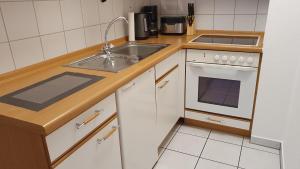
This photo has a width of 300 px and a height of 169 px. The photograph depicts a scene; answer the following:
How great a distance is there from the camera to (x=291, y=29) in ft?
5.53

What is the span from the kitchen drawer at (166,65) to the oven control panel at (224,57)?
0.15m

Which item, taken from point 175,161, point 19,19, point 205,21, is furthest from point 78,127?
point 205,21

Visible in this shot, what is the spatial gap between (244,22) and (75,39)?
63.0 inches

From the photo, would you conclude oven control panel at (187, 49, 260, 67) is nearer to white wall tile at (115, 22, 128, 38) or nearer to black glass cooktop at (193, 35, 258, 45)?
black glass cooktop at (193, 35, 258, 45)

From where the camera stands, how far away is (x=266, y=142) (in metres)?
2.05

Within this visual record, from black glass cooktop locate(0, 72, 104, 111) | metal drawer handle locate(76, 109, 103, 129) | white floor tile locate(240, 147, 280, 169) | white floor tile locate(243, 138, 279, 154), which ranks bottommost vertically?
white floor tile locate(240, 147, 280, 169)

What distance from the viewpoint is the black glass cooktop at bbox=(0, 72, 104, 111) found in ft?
3.31

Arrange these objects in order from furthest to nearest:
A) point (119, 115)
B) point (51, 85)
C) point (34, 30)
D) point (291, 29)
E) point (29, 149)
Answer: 1. point (291, 29)
2. point (34, 30)
3. point (119, 115)
4. point (51, 85)
5. point (29, 149)

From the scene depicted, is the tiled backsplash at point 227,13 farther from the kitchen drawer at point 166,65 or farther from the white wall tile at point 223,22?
the kitchen drawer at point 166,65

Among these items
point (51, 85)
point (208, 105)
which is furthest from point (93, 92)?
point (208, 105)

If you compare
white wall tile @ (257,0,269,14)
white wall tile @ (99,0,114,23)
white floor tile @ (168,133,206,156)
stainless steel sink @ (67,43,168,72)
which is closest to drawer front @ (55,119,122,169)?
stainless steel sink @ (67,43,168,72)

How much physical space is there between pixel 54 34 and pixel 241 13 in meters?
1.72

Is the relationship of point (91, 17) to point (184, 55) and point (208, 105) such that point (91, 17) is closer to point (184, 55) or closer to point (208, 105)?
point (184, 55)

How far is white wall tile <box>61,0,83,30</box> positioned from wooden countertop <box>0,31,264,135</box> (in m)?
0.20
